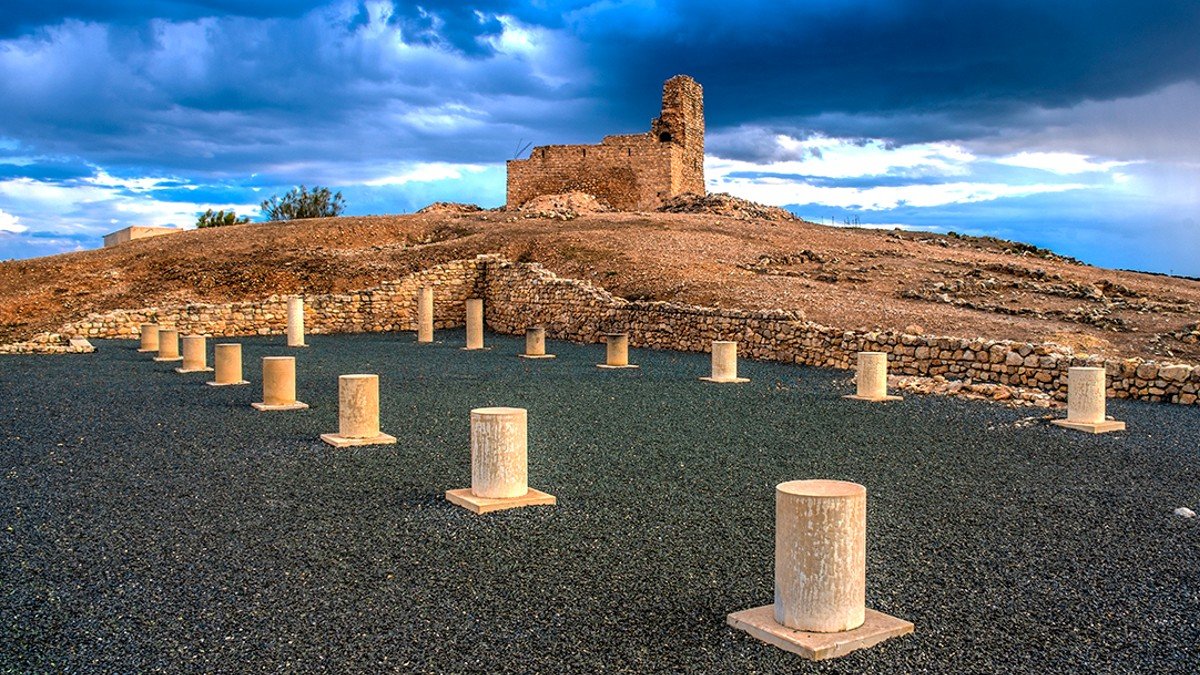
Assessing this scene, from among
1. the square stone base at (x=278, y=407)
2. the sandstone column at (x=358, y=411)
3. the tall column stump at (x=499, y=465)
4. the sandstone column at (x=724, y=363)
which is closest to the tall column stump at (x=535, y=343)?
the sandstone column at (x=724, y=363)

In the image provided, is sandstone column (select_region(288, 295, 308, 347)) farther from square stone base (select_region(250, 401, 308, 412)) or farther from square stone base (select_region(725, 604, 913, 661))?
square stone base (select_region(725, 604, 913, 661))

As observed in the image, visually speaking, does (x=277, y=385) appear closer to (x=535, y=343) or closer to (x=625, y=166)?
(x=535, y=343)

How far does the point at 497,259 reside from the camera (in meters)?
31.4

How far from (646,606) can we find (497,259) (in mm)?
26434

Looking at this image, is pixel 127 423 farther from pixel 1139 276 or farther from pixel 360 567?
pixel 1139 276

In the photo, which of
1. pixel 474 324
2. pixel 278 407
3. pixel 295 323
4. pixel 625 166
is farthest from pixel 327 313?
pixel 625 166

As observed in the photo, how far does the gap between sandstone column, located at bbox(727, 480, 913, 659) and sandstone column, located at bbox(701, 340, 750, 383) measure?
468 inches

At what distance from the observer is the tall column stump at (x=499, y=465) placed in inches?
310

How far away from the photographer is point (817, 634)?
16.3 feet

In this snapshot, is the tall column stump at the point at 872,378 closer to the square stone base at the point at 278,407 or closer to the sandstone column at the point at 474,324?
the square stone base at the point at 278,407

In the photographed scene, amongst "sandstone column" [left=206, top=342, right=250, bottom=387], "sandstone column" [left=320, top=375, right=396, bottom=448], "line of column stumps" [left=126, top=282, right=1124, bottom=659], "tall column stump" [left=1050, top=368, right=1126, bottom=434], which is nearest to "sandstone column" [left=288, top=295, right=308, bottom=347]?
"sandstone column" [left=206, top=342, right=250, bottom=387]

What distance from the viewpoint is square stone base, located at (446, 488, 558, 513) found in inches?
301

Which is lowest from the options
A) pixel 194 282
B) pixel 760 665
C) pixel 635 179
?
pixel 760 665

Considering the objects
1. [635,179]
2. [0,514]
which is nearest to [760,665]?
[0,514]
